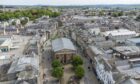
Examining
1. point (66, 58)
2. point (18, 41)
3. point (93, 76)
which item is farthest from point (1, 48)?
point (93, 76)

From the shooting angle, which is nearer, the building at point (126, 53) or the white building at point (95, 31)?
the building at point (126, 53)

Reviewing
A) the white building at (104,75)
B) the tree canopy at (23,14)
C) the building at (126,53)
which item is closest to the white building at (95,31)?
the building at (126,53)

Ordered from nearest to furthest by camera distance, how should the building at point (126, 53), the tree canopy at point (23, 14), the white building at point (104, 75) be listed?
the white building at point (104, 75), the building at point (126, 53), the tree canopy at point (23, 14)

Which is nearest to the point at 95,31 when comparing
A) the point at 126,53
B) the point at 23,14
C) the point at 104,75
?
the point at 126,53

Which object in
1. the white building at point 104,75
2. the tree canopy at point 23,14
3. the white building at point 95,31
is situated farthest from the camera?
the tree canopy at point 23,14

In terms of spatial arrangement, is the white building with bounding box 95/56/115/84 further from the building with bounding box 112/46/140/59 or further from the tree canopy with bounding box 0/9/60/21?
the tree canopy with bounding box 0/9/60/21

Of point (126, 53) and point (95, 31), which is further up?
point (126, 53)

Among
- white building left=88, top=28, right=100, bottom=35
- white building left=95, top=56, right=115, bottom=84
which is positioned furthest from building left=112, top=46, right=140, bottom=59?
white building left=88, top=28, right=100, bottom=35

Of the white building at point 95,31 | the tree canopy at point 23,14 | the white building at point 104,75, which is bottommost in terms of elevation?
the white building at point 104,75

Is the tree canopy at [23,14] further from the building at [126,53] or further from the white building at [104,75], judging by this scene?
the white building at [104,75]

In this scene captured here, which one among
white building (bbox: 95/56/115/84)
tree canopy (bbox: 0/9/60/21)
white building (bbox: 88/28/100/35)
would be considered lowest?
white building (bbox: 95/56/115/84)

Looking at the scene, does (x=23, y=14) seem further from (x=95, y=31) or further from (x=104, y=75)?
(x=104, y=75)
